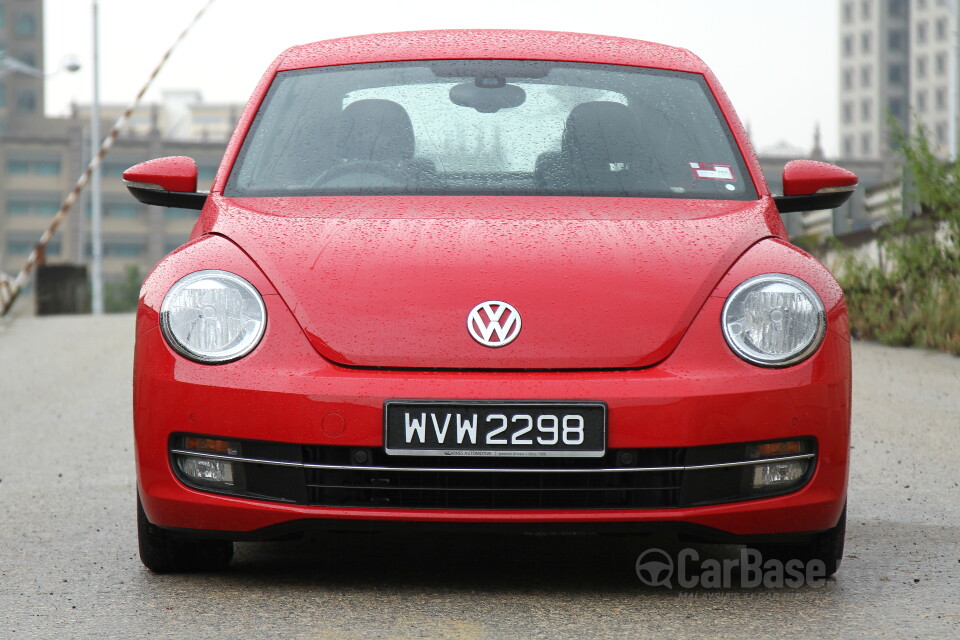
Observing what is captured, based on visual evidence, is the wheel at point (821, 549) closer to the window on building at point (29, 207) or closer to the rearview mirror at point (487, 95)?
the rearview mirror at point (487, 95)

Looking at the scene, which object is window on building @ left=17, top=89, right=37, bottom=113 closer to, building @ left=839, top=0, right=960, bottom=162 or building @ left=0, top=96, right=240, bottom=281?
building @ left=0, top=96, right=240, bottom=281

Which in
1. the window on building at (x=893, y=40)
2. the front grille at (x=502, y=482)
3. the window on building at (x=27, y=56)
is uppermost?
the front grille at (x=502, y=482)

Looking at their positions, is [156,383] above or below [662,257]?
below

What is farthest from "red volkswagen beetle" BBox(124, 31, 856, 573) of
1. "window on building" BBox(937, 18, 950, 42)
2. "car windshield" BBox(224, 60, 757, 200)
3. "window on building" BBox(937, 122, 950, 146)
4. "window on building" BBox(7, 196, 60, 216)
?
"window on building" BBox(937, 122, 950, 146)

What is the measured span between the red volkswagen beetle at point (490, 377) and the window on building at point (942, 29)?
135077 millimetres

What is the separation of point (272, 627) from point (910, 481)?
3.39 meters

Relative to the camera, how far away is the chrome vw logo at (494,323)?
11.4ft

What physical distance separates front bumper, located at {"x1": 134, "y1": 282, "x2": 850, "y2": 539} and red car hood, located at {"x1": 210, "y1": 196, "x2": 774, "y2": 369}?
53mm

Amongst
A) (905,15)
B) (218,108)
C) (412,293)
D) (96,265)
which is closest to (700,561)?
(412,293)

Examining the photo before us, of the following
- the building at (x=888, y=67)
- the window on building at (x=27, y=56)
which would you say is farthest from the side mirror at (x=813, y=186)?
the building at (x=888, y=67)

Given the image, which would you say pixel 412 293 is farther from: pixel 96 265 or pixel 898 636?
pixel 96 265

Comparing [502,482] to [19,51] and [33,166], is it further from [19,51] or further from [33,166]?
[19,51]

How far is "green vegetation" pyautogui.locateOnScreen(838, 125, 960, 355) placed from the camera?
11578mm

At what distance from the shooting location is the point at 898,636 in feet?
10.5
